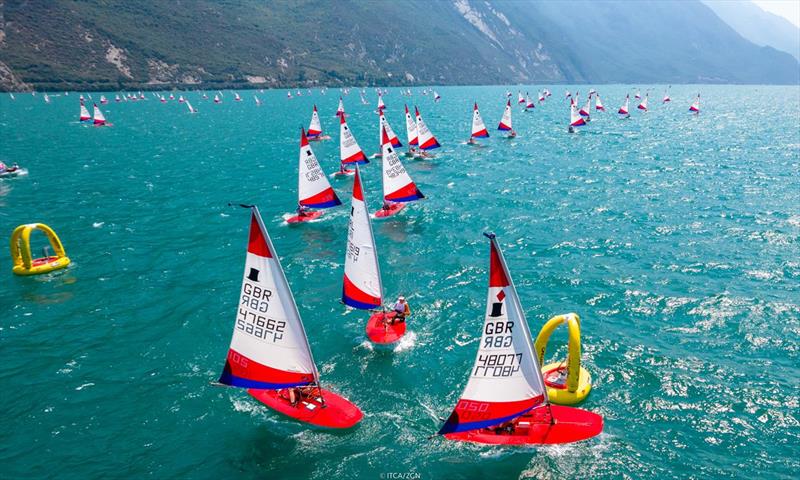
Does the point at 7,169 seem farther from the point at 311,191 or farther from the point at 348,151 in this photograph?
the point at 311,191

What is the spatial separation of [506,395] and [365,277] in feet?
39.7

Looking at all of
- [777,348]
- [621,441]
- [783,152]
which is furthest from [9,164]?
[783,152]

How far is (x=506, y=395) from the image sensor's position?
1936 cm

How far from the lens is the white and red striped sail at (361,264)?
2770 centimetres

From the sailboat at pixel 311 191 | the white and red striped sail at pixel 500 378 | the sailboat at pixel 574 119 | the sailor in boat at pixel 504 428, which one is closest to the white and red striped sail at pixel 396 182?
the sailboat at pixel 311 191

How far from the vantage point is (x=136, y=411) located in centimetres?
2305

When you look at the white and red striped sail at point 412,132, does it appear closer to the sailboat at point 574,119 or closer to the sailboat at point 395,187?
the sailboat at point 395,187

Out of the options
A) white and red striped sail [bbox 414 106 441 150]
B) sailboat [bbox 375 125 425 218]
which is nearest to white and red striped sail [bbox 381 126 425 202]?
sailboat [bbox 375 125 425 218]

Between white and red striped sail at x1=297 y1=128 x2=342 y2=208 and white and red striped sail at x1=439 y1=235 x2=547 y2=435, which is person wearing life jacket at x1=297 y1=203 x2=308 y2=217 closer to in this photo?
white and red striped sail at x1=297 y1=128 x2=342 y2=208

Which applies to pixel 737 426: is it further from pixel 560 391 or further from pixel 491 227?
pixel 491 227

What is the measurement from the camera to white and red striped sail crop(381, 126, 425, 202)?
164ft

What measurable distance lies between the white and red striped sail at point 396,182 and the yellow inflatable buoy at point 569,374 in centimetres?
3023

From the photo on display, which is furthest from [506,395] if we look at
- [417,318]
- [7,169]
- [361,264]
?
[7,169]

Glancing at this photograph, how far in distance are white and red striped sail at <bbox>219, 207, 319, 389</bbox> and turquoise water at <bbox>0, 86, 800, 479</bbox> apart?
266cm
